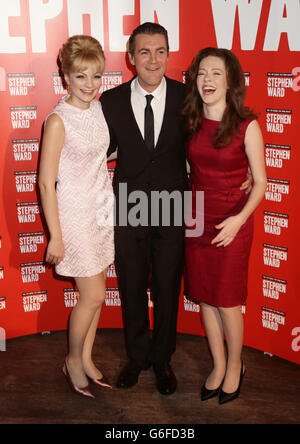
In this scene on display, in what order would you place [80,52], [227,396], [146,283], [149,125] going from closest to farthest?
[80,52] → [149,125] → [227,396] → [146,283]

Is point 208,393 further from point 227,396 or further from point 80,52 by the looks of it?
point 80,52

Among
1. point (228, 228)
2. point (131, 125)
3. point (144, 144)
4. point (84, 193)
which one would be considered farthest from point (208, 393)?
point (131, 125)

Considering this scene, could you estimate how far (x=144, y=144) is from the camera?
2.39 meters

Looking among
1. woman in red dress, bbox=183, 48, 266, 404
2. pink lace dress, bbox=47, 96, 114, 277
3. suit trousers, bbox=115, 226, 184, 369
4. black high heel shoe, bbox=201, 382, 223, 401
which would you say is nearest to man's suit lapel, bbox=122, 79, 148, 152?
pink lace dress, bbox=47, 96, 114, 277

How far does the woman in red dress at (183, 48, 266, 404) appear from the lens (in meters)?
2.24

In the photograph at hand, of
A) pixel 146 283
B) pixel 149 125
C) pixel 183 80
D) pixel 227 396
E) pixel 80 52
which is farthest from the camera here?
pixel 183 80

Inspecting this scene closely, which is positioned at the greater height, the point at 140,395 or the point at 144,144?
the point at 144,144

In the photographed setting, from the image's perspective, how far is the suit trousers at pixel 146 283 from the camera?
8.40 ft

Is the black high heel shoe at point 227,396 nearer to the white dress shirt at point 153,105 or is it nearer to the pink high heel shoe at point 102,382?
the pink high heel shoe at point 102,382

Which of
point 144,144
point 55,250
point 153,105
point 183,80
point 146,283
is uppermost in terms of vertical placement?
point 183,80

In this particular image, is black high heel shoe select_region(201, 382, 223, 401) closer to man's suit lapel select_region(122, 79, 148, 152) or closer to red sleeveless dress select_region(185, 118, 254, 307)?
red sleeveless dress select_region(185, 118, 254, 307)

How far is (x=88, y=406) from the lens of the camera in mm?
2580

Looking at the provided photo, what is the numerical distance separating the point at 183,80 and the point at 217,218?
951 millimetres

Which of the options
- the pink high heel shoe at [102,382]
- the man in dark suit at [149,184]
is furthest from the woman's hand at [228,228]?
the pink high heel shoe at [102,382]
